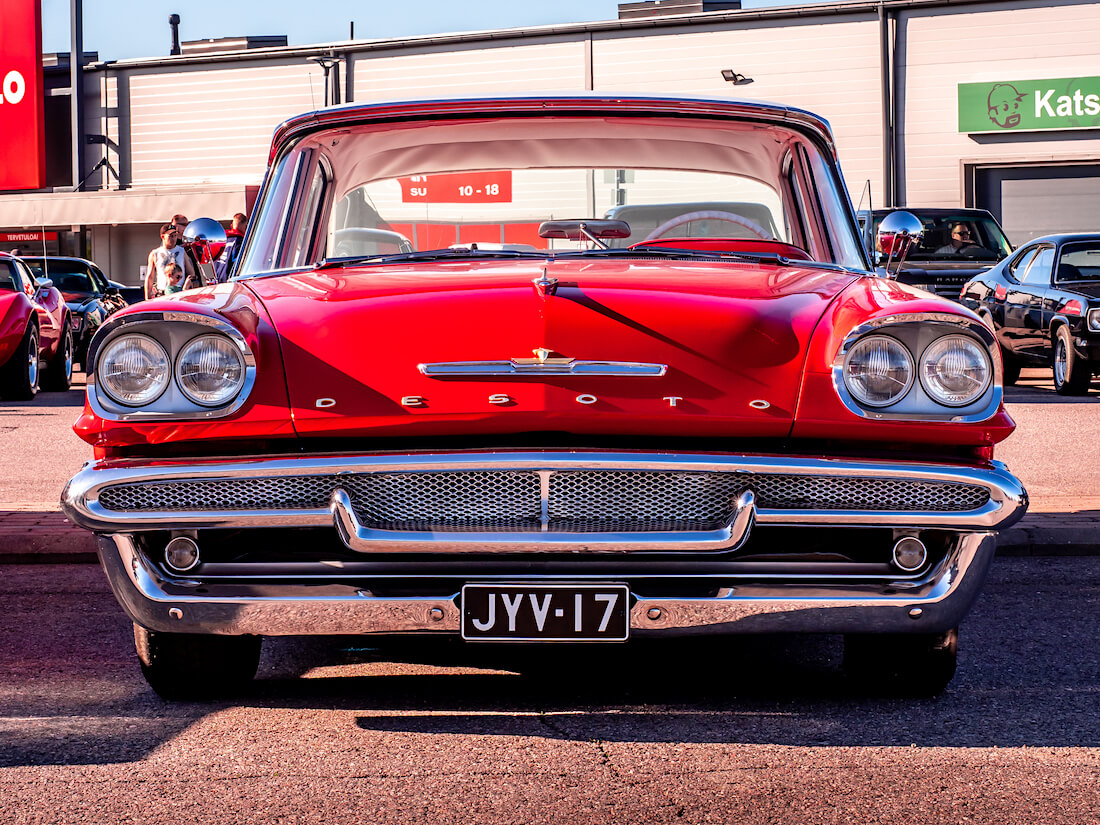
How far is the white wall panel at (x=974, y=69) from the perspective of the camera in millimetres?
28188

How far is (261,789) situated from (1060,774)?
5.60 ft

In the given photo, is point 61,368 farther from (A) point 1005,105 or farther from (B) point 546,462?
(A) point 1005,105

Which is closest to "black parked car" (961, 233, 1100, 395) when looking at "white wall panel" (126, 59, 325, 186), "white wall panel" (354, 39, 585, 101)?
"white wall panel" (354, 39, 585, 101)

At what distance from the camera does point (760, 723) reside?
380cm

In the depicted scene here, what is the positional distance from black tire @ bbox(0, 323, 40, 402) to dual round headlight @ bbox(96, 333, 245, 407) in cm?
1135

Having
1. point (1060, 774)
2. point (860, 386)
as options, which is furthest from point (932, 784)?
point (860, 386)

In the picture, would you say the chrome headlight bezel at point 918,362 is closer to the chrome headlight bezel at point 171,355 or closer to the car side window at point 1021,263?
the chrome headlight bezel at point 171,355

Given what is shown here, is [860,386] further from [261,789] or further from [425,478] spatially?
[261,789]

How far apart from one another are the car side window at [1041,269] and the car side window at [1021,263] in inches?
2.7

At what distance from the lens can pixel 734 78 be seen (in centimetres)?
3039

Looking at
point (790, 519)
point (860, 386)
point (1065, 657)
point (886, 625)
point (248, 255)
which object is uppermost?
point (248, 255)

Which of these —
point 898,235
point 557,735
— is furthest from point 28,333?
point 557,735

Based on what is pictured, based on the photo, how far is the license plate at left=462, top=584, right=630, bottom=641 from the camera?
3422 mm

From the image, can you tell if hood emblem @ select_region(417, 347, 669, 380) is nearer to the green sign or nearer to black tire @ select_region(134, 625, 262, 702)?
black tire @ select_region(134, 625, 262, 702)
